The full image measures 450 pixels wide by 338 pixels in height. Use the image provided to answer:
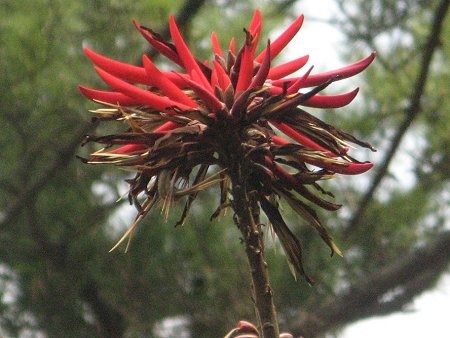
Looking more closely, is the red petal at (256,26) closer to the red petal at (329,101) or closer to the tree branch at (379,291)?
the red petal at (329,101)

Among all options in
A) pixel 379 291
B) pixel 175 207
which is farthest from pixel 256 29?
pixel 379 291

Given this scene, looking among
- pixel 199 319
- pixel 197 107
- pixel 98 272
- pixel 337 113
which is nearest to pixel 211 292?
pixel 199 319

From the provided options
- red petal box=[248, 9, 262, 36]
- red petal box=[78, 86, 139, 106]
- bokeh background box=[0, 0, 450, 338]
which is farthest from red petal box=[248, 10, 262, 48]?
bokeh background box=[0, 0, 450, 338]

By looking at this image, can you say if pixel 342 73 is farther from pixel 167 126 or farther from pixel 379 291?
pixel 379 291

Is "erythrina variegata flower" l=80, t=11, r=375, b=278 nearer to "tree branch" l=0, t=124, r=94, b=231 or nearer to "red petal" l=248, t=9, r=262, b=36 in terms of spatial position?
"red petal" l=248, t=9, r=262, b=36

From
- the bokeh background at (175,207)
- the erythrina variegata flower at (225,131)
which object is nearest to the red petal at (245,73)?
the erythrina variegata flower at (225,131)

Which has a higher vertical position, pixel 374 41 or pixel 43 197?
pixel 374 41

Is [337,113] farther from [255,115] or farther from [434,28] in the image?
[255,115]
